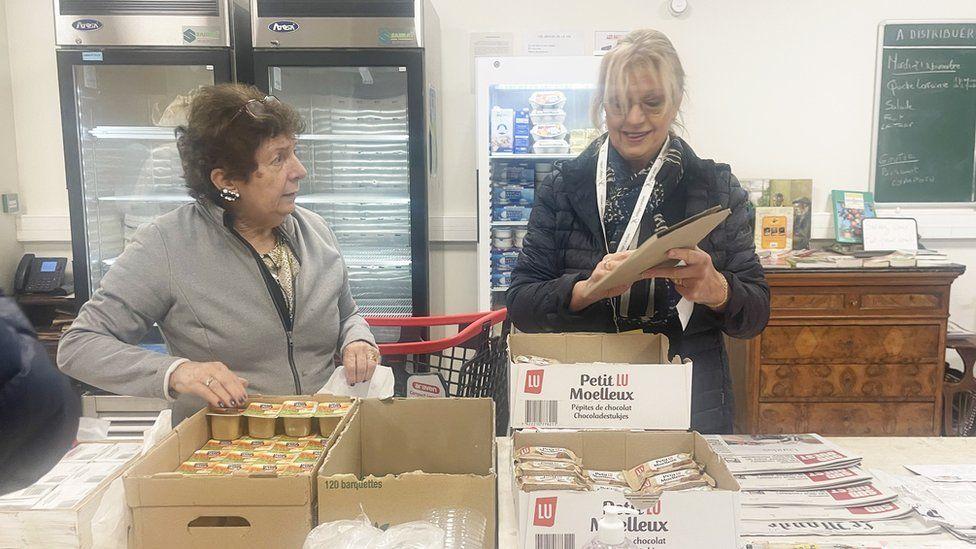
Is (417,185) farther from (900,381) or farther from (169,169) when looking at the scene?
(900,381)

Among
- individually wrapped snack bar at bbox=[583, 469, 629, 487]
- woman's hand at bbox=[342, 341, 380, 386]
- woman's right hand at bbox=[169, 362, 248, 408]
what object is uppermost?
woman's right hand at bbox=[169, 362, 248, 408]

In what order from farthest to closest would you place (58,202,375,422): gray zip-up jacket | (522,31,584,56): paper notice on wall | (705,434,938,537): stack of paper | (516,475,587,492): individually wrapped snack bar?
(522,31,584,56): paper notice on wall, (58,202,375,422): gray zip-up jacket, (705,434,938,537): stack of paper, (516,475,587,492): individually wrapped snack bar

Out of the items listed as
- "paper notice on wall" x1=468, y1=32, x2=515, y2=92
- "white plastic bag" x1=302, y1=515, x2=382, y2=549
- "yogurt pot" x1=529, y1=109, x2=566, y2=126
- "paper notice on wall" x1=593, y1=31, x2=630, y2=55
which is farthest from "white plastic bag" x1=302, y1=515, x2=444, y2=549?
"paper notice on wall" x1=593, y1=31, x2=630, y2=55

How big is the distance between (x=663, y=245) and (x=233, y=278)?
1.06m

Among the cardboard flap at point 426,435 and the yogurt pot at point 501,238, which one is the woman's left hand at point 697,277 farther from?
the yogurt pot at point 501,238

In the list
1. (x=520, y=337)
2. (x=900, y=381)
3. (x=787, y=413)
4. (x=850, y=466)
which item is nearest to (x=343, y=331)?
(x=520, y=337)

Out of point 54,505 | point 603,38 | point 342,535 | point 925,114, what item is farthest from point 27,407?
point 925,114

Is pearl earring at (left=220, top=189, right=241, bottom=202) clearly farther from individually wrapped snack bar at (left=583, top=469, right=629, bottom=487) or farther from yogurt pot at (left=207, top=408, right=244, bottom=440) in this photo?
individually wrapped snack bar at (left=583, top=469, right=629, bottom=487)

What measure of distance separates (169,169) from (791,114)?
140 inches

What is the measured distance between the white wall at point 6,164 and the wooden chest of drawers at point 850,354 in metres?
4.21

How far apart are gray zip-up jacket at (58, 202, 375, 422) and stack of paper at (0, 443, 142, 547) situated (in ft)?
0.67

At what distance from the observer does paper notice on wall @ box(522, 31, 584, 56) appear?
12.7 ft

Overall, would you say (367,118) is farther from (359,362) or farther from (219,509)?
(219,509)

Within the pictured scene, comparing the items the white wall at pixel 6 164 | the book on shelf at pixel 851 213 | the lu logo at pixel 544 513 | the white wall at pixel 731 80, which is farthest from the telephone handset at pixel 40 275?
the book on shelf at pixel 851 213
